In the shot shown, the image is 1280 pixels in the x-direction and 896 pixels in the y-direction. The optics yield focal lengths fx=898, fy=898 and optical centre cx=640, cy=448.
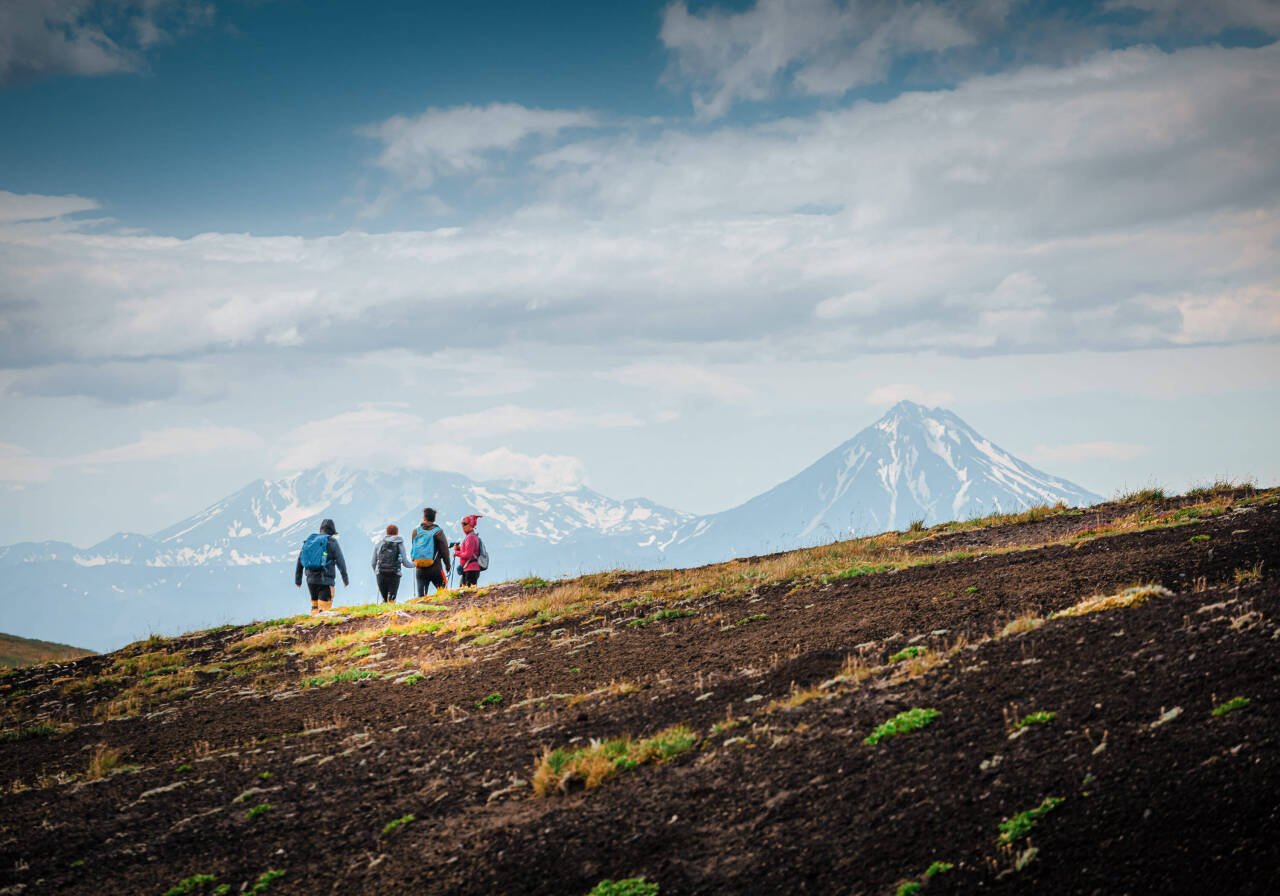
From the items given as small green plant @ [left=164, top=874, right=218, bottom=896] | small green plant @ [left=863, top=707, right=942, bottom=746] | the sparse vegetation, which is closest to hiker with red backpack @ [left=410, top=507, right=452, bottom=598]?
the sparse vegetation

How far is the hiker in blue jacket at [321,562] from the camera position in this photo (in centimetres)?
2898

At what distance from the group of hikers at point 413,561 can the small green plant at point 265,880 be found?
19.5 metres

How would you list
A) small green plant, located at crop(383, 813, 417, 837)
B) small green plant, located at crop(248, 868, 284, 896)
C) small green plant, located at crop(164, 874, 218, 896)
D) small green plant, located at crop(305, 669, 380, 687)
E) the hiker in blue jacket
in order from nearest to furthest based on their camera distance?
small green plant, located at crop(248, 868, 284, 896) → small green plant, located at crop(164, 874, 218, 896) → small green plant, located at crop(383, 813, 417, 837) → small green plant, located at crop(305, 669, 380, 687) → the hiker in blue jacket

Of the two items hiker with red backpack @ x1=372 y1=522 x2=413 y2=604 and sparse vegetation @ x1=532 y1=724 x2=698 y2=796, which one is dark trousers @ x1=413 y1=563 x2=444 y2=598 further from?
sparse vegetation @ x1=532 y1=724 x2=698 y2=796

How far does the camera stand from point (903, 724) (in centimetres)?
1009

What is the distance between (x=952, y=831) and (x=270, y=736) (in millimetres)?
12360

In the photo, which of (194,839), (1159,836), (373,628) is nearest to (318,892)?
(194,839)

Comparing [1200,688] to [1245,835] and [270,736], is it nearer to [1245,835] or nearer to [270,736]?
[1245,835]

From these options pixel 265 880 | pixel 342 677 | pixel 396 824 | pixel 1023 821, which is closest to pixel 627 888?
pixel 1023 821

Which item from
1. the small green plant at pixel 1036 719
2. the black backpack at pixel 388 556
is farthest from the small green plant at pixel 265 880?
the black backpack at pixel 388 556

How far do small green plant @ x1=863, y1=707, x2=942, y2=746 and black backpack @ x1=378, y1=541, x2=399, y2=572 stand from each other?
75.2ft

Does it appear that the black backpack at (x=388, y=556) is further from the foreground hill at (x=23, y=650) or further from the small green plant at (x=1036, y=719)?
the foreground hill at (x=23, y=650)

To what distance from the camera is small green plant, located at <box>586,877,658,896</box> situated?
8.19 m

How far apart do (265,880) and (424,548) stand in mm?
21360
